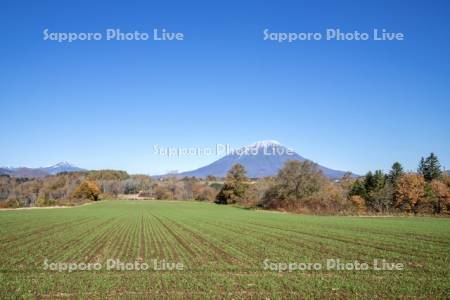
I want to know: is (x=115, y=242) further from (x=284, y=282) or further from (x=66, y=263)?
(x=284, y=282)

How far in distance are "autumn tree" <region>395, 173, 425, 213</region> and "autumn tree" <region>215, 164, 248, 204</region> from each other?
146ft

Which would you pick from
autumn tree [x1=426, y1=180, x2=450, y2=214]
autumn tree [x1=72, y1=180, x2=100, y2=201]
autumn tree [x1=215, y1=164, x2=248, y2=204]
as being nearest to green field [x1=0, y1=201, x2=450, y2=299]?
autumn tree [x1=426, y1=180, x2=450, y2=214]

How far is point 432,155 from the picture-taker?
4203 inches

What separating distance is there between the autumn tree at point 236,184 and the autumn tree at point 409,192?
146ft

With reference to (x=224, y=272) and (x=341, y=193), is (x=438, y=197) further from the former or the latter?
(x=224, y=272)

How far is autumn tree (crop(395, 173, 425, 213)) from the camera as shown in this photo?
292ft

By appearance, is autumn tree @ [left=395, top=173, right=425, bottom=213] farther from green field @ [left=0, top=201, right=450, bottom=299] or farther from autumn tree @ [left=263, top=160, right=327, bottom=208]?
green field @ [left=0, top=201, right=450, bottom=299]


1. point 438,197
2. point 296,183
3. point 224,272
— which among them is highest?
point 296,183

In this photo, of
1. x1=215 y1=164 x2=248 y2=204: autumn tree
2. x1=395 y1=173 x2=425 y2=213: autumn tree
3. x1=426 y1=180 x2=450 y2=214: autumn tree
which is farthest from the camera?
x1=215 y1=164 x2=248 y2=204: autumn tree

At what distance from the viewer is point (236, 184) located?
12075 cm

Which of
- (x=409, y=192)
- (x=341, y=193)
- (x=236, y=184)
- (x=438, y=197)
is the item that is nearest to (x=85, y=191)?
(x=236, y=184)

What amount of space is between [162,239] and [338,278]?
16.4 m

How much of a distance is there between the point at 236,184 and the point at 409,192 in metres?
49.6

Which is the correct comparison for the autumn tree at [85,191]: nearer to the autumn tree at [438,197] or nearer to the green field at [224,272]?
the autumn tree at [438,197]
